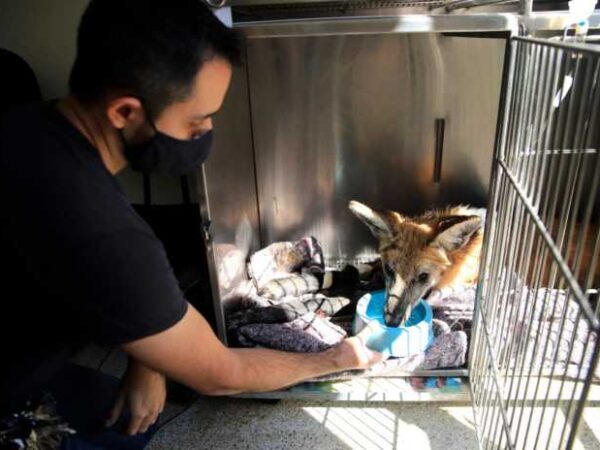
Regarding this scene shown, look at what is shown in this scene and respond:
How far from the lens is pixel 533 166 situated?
1.09 metres

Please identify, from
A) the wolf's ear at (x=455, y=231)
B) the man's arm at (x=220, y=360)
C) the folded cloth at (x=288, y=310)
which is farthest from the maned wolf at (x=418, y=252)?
the man's arm at (x=220, y=360)

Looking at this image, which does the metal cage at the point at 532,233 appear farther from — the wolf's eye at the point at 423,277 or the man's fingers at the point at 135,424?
the man's fingers at the point at 135,424

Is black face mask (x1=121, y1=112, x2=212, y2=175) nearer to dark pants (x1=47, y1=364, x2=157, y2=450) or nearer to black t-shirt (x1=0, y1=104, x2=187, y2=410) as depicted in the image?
black t-shirt (x1=0, y1=104, x2=187, y2=410)

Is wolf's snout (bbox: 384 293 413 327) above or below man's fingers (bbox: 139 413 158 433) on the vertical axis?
below

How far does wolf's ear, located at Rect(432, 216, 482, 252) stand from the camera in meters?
1.70

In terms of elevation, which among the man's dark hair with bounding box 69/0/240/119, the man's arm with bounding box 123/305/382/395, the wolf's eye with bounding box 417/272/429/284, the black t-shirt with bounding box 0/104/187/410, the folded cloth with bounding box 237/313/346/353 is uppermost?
the man's dark hair with bounding box 69/0/240/119

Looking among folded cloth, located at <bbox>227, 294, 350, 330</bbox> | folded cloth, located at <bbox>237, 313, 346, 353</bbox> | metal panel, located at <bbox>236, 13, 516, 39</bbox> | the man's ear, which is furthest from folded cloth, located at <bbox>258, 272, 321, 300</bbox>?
the man's ear

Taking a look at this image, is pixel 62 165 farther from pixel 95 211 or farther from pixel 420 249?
pixel 420 249

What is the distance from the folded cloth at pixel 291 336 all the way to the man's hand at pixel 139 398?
0.50 metres

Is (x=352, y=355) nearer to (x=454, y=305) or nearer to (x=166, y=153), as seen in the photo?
(x=166, y=153)

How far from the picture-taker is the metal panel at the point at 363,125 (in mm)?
2018

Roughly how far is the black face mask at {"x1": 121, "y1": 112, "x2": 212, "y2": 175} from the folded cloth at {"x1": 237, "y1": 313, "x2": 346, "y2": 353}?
0.78 metres

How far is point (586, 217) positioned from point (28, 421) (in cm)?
103

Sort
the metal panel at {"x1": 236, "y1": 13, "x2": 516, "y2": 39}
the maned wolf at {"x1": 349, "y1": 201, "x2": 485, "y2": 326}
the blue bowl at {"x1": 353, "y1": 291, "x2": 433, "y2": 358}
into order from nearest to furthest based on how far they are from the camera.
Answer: the metal panel at {"x1": 236, "y1": 13, "x2": 516, "y2": 39}, the blue bowl at {"x1": 353, "y1": 291, "x2": 433, "y2": 358}, the maned wolf at {"x1": 349, "y1": 201, "x2": 485, "y2": 326}
